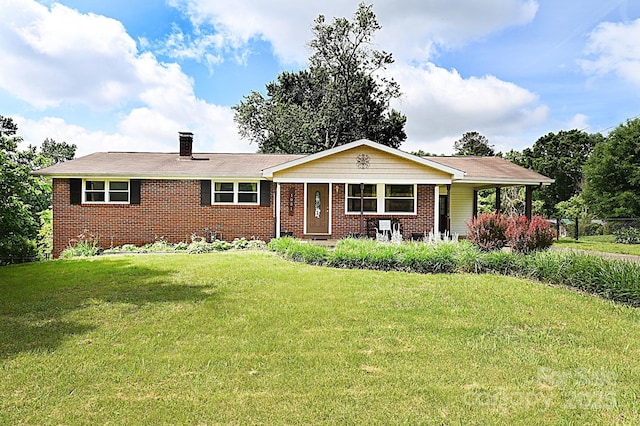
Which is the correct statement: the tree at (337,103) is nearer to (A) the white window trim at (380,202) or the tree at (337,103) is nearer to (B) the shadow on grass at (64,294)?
(A) the white window trim at (380,202)

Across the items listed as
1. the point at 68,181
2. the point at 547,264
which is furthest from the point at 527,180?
the point at 68,181

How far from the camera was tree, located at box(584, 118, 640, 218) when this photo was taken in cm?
2542

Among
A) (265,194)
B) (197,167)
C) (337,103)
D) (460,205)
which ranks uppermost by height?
(337,103)

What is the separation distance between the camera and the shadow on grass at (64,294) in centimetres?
535

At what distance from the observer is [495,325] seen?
5824 mm

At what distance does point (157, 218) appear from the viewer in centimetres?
1580

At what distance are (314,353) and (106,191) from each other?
1371 centimetres

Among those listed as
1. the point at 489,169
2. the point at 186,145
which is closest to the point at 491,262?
the point at 489,169

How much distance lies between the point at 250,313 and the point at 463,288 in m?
3.99

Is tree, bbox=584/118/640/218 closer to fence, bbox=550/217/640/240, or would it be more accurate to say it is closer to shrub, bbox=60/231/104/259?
fence, bbox=550/217/640/240

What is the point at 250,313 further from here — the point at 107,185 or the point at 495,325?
the point at 107,185

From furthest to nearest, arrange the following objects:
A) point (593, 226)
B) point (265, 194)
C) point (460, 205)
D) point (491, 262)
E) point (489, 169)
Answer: point (593, 226)
point (460, 205)
point (489, 169)
point (265, 194)
point (491, 262)

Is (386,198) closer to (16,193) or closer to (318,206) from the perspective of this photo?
→ (318,206)

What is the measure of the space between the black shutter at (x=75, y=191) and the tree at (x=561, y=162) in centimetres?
4063
